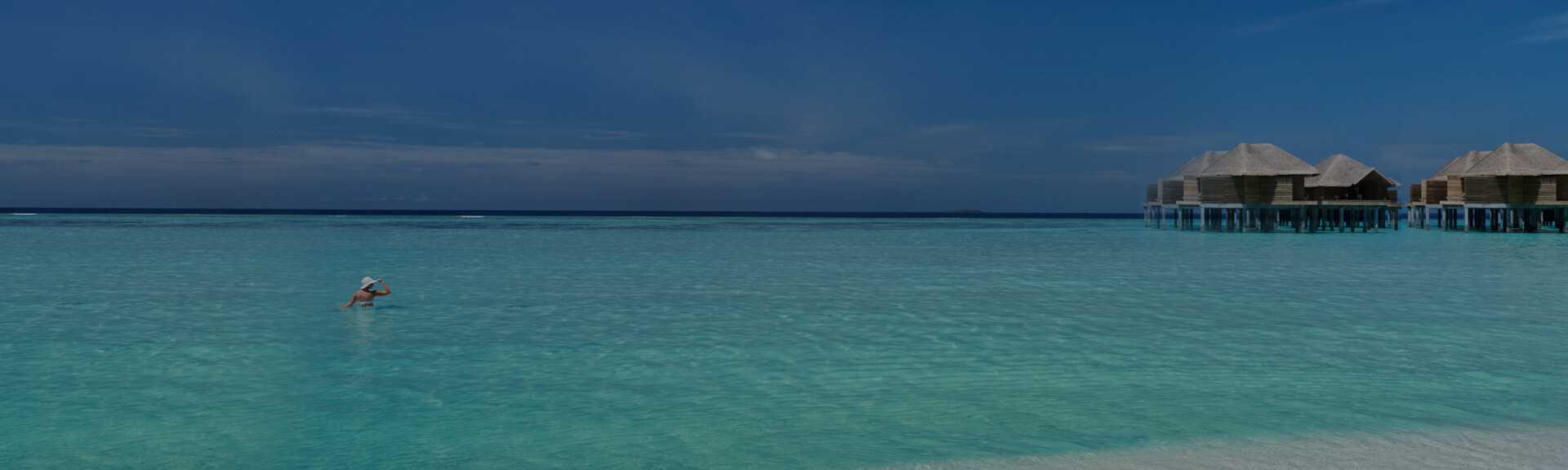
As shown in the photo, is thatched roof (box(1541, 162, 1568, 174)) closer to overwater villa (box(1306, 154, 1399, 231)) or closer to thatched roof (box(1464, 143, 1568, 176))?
thatched roof (box(1464, 143, 1568, 176))

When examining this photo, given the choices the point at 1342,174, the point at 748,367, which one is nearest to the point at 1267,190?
the point at 1342,174

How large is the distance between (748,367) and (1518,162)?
157ft

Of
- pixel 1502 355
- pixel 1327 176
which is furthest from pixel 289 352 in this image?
pixel 1327 176

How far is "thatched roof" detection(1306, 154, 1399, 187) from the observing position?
51.9 meters

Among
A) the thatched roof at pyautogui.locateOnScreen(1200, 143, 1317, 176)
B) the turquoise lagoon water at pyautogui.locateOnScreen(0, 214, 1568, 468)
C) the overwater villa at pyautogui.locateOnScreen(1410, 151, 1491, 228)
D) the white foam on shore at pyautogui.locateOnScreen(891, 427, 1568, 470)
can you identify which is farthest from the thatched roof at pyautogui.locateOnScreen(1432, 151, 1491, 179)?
the white foam on shore at pyautogui.locateOnScreen(891, 427, 1568, 470)

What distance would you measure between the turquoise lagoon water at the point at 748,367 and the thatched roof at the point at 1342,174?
34.1 metres

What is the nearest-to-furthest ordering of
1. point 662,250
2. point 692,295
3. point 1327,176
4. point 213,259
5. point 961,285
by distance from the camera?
point 692,295 → point 961,285 → point 213,259 → point 662,250 → point 1327,176

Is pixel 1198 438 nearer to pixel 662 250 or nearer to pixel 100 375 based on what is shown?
pixel 100 375

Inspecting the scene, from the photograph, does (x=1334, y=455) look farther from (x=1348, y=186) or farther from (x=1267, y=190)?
(x=1348, y=186)

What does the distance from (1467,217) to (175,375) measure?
57779 mm

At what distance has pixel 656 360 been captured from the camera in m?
9.64

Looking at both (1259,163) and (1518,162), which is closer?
(1259,163)

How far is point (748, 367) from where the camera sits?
939cm

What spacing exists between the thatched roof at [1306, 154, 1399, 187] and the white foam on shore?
164 feet
